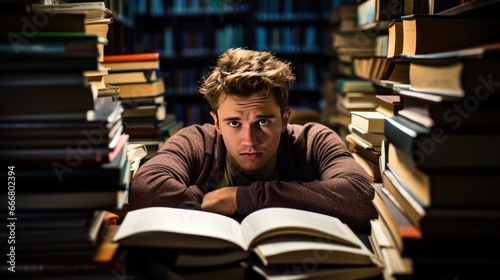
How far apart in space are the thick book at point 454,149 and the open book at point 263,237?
23cm

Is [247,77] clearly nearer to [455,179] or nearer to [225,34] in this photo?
[455,179]

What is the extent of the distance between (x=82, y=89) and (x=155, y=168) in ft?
1.94

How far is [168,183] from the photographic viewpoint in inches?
56.2

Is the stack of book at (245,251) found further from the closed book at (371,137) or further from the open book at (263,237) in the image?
the closed book at (371,137)

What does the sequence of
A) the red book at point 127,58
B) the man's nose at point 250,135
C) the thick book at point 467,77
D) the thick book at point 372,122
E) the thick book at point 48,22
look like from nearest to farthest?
the thick book at point 467,77
the thick book at point 48,22
the man's nose at point 250,135
the thick book at point 372,122
the red book at point 127,58

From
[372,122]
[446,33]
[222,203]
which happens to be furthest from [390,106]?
[222,203]

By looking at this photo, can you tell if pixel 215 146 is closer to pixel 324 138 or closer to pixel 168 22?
pixel 324 138

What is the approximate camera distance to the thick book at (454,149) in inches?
34.4

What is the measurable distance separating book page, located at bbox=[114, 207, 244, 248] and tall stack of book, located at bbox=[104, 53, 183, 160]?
1013mm

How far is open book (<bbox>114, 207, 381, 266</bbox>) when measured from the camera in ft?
3.10

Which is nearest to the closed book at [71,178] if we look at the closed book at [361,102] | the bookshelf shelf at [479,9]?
the bookshelf shelf at [479,9]

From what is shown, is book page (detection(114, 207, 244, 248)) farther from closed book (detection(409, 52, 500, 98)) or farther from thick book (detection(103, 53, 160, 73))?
thick book (detection(103, 53, 160, 73))

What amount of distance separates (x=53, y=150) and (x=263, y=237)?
1.45 ft

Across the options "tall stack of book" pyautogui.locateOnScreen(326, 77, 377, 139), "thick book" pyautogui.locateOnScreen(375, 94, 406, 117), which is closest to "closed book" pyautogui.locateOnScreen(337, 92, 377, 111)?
"tall stack of book" pyautogui.locateOnScreen(326, 77, 377, 139)
